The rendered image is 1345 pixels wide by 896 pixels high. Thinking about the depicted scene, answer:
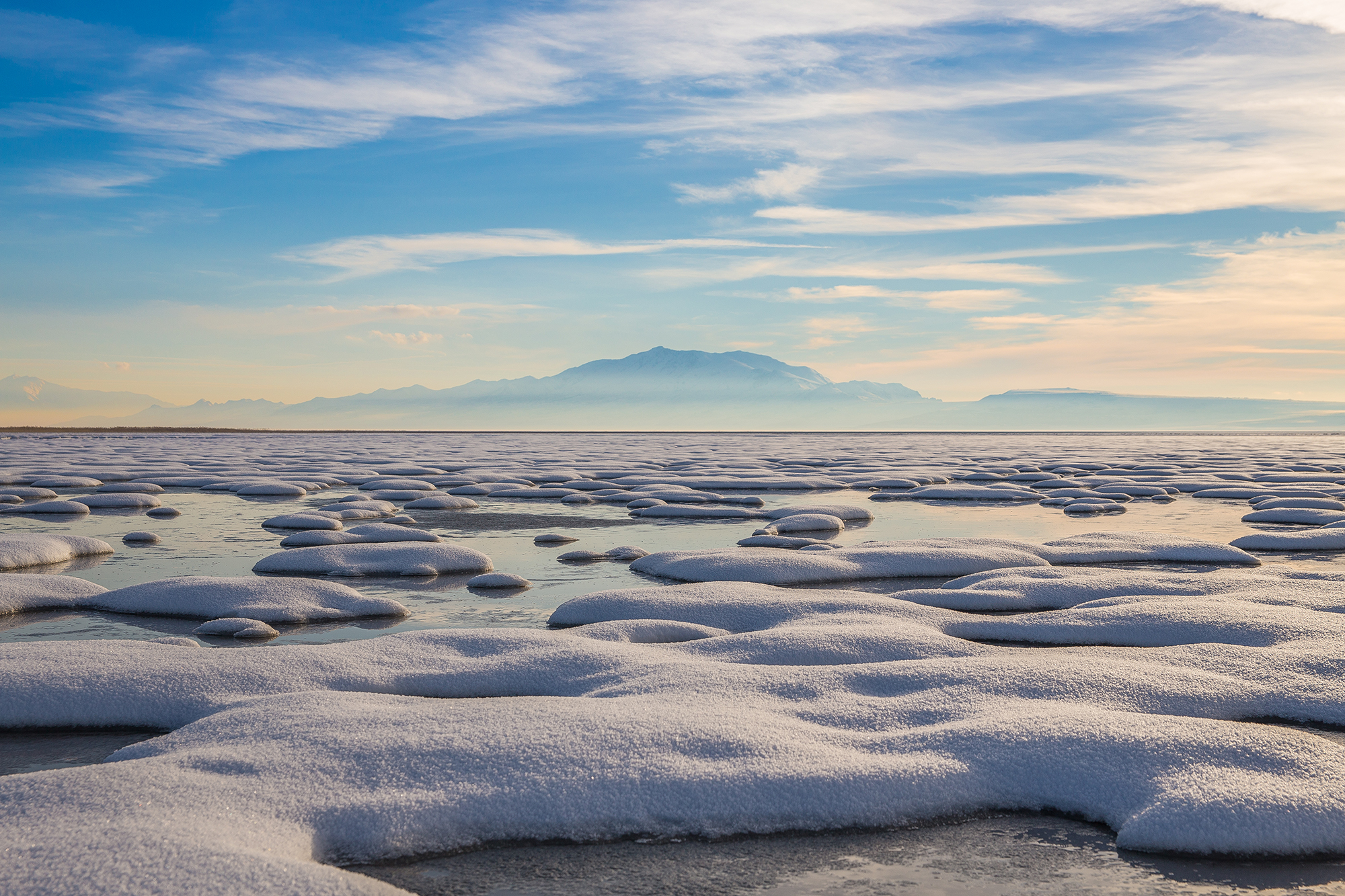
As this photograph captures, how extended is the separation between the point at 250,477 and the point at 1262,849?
16185mm

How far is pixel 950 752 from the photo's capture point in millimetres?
2604

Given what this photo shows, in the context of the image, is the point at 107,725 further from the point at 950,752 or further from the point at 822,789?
the point at 950,752

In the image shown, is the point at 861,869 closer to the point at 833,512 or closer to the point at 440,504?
the point at 833,512

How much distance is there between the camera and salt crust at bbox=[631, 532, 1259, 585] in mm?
6000

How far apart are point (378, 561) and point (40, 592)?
6.39ft

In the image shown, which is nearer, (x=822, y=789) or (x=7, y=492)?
(x=822, y=789)

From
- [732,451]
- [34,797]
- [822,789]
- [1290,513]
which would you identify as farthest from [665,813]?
[732,451]

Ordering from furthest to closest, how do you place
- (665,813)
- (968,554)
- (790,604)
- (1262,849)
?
(968,554), (790,604), (665,813), (1262,849)

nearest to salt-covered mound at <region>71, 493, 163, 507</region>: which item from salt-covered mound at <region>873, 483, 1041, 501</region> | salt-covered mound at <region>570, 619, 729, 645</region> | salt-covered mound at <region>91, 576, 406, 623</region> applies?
salt-covered mound at <region>91, 576, 406, 623</region>

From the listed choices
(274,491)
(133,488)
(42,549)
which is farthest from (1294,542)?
(133,488)

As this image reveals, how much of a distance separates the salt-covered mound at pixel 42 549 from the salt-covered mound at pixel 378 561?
1.54 m

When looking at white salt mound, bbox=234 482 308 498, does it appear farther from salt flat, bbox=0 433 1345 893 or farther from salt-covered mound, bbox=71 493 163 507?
salt flat, bbox=0 433 1345 893

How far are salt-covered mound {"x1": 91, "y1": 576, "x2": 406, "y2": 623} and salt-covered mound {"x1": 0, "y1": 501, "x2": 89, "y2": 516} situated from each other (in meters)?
6.13

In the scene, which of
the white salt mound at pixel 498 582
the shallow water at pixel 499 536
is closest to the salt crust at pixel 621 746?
the shallow water at pixel 499 536
